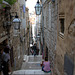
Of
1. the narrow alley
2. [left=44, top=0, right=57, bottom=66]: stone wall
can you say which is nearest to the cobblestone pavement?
the narrow alley

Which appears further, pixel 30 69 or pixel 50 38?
pixel 30 69

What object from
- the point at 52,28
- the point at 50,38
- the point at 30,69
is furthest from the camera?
the point at 30,69

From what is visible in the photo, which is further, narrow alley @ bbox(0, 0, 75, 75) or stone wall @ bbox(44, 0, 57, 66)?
stone wall @ bbox(44, 0, 57, 66)

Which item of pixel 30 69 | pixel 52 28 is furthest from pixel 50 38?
pixel 30 69

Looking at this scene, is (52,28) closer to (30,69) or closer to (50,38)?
(50,38)

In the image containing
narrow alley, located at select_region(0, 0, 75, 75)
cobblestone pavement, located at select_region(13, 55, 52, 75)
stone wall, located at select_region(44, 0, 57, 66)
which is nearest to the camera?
narrow alley, located at select_region(0, 0, 75, 75)

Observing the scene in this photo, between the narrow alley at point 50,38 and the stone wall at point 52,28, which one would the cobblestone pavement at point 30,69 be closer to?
the narrow alley at point 50,38

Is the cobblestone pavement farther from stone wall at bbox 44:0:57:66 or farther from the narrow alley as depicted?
stone wall at bbox 44:0:57:66

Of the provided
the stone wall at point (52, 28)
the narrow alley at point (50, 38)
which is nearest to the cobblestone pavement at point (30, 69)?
the narrow alley at point (50, 38)

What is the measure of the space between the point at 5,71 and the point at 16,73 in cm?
176

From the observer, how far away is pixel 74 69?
302 cm

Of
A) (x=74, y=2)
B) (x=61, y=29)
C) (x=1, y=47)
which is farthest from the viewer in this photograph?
(x=1, y=47)

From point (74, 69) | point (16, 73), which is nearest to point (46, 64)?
point (16, 73)

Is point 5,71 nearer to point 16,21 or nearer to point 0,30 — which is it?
point 0,30
